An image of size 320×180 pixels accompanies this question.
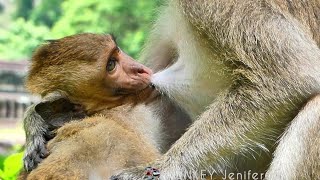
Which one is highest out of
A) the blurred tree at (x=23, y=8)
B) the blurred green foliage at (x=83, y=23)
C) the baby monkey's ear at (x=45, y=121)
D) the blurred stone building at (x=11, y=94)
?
the baby monkey's ear at (x=45, y=121)

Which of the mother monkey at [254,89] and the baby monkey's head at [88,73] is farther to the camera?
the baby monkey's head at [88,73]

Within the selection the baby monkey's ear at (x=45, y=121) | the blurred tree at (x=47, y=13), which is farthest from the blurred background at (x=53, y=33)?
the baby monkey's ear at (x=45, y=121)

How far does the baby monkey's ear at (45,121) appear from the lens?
2936mm

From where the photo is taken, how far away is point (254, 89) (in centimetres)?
282

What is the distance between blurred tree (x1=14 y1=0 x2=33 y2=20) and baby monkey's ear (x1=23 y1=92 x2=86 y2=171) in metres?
20.7

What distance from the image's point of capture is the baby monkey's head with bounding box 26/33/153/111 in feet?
9.79

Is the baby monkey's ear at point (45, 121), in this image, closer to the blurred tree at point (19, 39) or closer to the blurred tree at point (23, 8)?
the blurred tree at point (19, 39)

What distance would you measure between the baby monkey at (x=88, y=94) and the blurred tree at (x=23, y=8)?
20.8 meters

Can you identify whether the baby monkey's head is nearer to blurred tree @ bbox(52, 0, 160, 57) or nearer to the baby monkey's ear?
the baby monkey's ear

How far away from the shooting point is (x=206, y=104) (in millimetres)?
3184

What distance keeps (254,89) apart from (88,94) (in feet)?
2.74

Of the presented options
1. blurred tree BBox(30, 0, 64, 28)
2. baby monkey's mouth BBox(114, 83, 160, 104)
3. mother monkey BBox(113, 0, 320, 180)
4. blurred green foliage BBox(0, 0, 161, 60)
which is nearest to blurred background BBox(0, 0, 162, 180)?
blurred green foliage BBox(0, 0, 161, 60)

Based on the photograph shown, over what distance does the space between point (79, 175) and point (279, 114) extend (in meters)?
0.98

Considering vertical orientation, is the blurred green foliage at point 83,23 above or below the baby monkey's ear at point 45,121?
below
